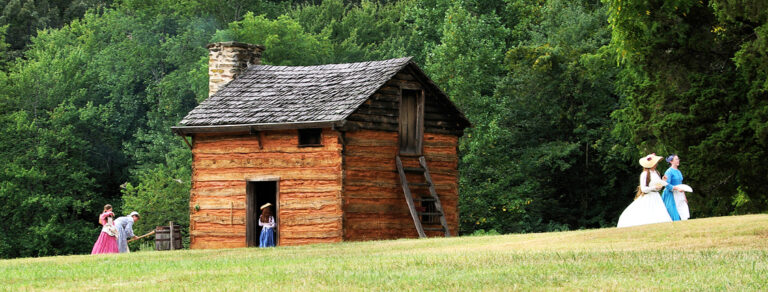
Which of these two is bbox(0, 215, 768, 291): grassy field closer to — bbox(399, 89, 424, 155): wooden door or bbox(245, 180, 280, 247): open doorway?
bbox(245, 180, 280, 247): open doorway

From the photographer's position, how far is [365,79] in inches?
1264

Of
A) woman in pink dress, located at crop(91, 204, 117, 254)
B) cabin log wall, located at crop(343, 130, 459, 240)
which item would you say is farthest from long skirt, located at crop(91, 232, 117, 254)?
cabin log wall, located at crop(343, 130, 459, 240)

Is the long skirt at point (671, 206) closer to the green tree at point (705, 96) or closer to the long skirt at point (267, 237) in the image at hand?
the green tree at point (705, 96)

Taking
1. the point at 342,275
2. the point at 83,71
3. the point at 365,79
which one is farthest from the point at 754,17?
the point at 83,71

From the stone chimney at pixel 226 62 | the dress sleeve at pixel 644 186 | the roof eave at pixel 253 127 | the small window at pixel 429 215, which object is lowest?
the small window at pixel 429 215

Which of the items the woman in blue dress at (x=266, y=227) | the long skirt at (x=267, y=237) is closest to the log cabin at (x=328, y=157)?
the woman in blue dress at (x=266, y=227)

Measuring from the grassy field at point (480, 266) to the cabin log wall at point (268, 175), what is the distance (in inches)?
233

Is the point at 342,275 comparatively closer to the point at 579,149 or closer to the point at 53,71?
the point at 579,149

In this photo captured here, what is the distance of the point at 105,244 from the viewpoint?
93.9 feet

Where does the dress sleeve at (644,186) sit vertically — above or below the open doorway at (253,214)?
above

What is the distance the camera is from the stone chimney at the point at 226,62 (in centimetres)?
3556

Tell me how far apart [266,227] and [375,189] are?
321cm

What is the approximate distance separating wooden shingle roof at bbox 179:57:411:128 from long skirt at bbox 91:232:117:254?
4.76 metres

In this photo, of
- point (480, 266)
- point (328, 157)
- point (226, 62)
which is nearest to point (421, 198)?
point (328, 157)
